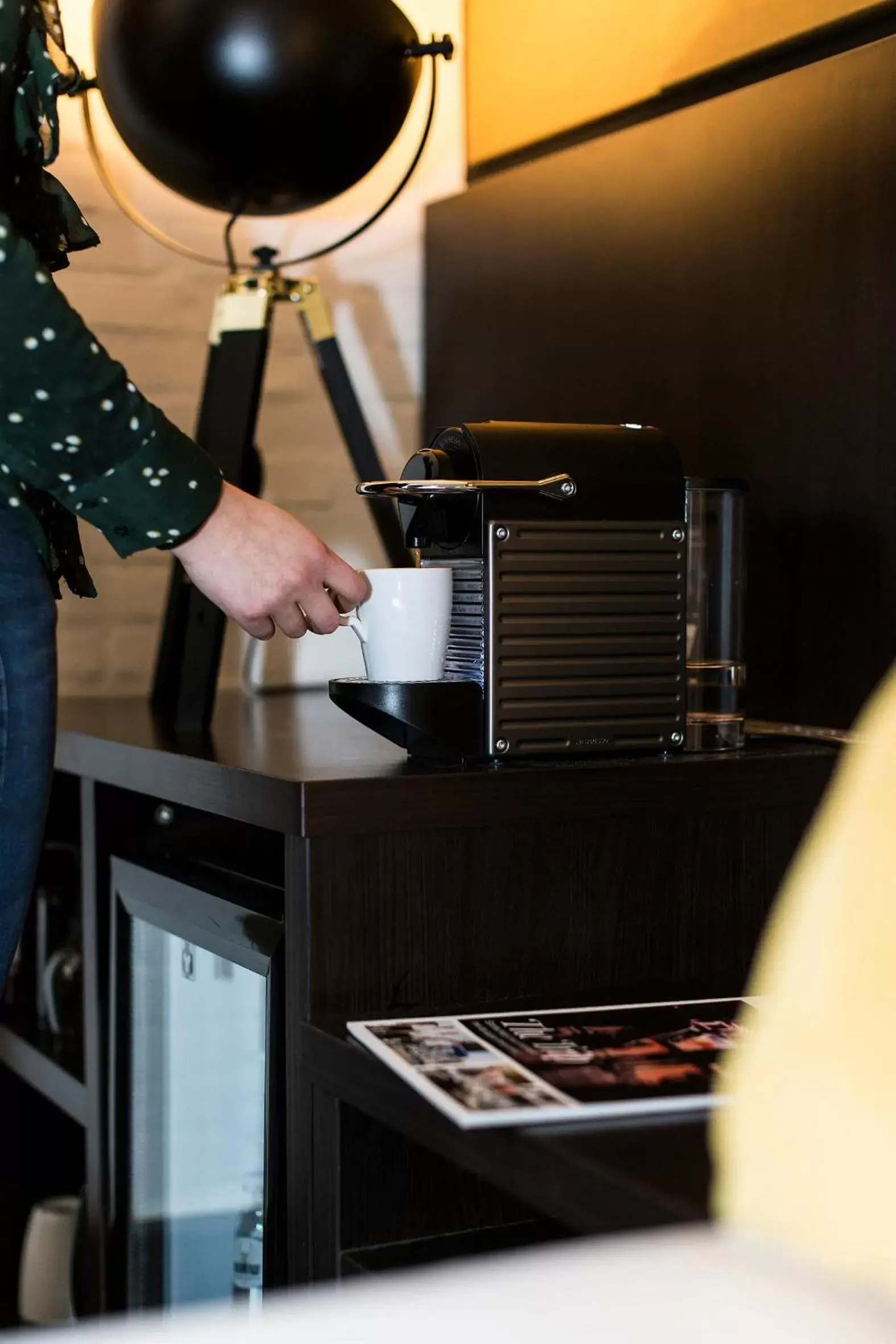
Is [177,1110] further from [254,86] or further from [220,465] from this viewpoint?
[254,86]

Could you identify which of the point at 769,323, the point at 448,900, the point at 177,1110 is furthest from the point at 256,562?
the point at 769,323

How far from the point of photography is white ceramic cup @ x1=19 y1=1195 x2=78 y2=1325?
5.70 ft

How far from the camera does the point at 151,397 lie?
6.61 ft

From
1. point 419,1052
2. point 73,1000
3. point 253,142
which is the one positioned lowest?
point 73,1000

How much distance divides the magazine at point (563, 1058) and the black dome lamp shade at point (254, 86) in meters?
0.97

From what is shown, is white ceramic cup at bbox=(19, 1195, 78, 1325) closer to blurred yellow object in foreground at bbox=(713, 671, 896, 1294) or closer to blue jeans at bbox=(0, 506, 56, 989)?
blue jeans at bbox=(0, 506, 56, 989)

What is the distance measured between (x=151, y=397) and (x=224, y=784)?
996mm

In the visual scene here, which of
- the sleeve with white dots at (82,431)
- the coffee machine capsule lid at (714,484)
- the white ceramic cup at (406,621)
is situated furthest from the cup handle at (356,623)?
the coffee machine capsule lid at (714,484)

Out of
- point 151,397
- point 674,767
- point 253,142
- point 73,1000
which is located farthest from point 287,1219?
point 151,397

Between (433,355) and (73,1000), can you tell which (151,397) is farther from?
(73,1000)

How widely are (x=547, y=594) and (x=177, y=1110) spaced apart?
0.67m

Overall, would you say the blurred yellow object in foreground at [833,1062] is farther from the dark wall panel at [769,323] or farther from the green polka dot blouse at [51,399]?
the dark wall panel at [769,323]

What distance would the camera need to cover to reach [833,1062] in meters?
0.53

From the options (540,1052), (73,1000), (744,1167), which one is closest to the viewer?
(744,1167)
